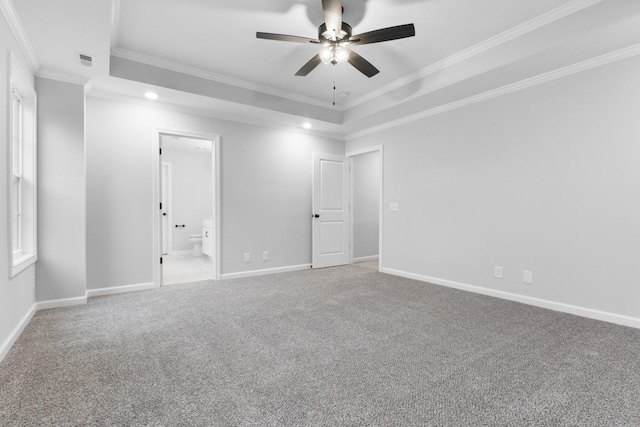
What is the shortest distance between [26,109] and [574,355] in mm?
5218

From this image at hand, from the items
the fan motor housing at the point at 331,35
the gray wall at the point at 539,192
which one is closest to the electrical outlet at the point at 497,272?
the gray wall at the point at 539,192

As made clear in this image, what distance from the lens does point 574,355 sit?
217 centimetres

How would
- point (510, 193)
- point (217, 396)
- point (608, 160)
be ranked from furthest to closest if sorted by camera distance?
point (510, 193), point (608, 160), point (217, 396)

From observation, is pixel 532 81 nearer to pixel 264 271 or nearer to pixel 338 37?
pixel 338 37

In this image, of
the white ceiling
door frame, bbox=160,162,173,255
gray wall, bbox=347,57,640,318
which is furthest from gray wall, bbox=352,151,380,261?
door frame, bbox=160,162,173,255

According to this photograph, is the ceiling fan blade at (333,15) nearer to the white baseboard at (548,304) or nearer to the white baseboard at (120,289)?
the white baseboard at (548,304)

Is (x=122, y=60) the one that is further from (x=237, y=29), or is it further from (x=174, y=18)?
(x=237, y=29)

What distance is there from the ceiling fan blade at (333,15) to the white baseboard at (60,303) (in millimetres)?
3707

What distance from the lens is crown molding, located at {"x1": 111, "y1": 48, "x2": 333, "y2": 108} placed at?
3352mm

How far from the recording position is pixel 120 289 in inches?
151

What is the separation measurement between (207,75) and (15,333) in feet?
10.6

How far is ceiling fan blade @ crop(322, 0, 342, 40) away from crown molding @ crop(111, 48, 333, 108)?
196 cm

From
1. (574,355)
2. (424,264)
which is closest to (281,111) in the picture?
(424,264)

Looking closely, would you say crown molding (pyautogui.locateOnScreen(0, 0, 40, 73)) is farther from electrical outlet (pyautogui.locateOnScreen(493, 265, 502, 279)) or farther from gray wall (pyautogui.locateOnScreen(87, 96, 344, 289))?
electrical outlet (pyautogui.locateOnScreen(493, 265, 502, 279))
